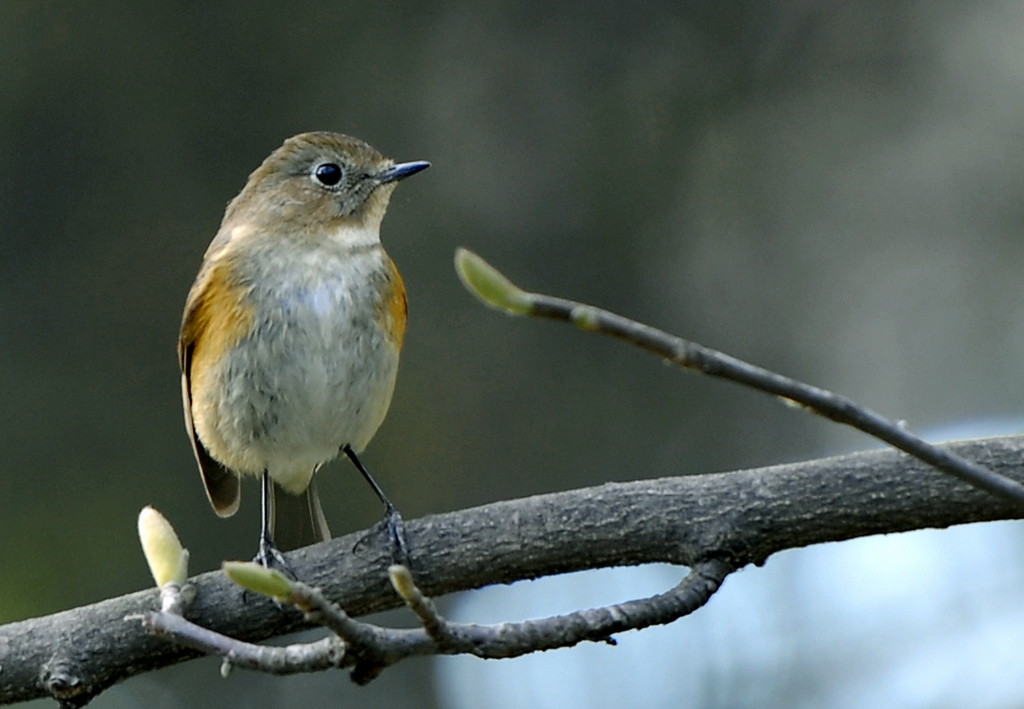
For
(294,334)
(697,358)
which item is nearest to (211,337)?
(294,334)

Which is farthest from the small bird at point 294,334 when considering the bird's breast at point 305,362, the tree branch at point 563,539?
the tree branch at point 563,539

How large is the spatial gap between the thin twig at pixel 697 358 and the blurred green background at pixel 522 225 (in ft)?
12.5

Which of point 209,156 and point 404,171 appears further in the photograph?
point 209,156

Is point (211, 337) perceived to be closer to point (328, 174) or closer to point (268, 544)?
point (268, 544)

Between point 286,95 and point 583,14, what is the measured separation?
4.73 feet

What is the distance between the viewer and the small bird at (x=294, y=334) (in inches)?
161

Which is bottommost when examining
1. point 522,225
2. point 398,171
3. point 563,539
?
point 563,539

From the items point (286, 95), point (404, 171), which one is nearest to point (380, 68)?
point (286, 95)

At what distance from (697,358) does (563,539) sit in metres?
1.57

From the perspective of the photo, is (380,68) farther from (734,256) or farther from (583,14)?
(734,256)

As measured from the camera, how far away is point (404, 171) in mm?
4605

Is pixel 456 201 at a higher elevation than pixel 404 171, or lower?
higher

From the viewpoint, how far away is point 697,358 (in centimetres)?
153

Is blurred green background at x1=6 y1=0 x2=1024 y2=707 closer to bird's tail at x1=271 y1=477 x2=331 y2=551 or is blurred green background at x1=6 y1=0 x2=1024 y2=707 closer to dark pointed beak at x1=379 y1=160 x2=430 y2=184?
bird's tail at x1=271 y1=477 x2=331 y2=551
